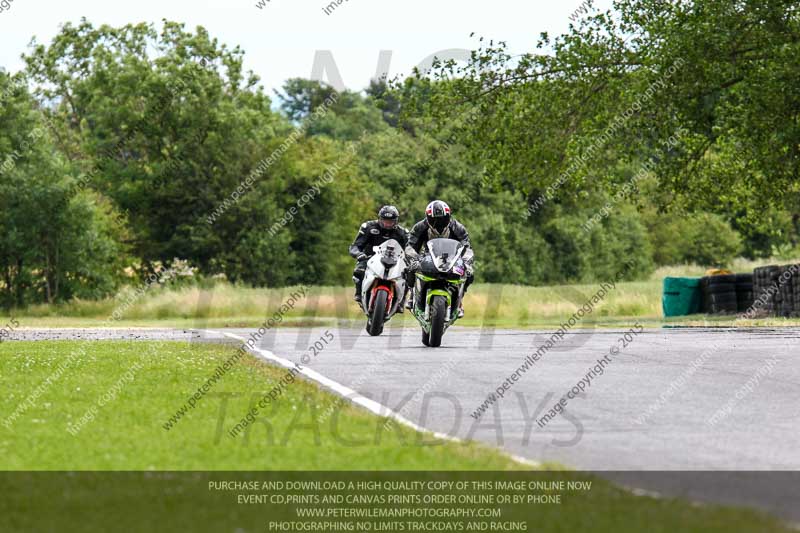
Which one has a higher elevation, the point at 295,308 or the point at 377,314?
the point at 377,314

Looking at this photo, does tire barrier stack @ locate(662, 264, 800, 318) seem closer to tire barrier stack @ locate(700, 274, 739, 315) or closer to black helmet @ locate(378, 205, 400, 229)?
tire barrier stack @ locate(700, 274, 739, 315)

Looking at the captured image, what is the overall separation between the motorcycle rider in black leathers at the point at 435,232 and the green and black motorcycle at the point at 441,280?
0.12 metres

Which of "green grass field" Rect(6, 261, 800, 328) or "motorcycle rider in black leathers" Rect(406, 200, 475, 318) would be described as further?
"green grass field" Rect(6, 261, 800, 328)

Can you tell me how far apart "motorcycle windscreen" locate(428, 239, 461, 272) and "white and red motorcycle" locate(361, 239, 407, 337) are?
923 millimetres

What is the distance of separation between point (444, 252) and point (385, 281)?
5.46ft

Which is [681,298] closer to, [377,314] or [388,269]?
[377,314]

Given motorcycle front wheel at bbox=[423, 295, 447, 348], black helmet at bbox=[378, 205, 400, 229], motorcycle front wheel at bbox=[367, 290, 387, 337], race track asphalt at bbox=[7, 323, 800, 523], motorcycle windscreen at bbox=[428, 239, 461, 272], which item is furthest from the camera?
motorcycle front wheel at bbox=[367, 290, 387, 337]

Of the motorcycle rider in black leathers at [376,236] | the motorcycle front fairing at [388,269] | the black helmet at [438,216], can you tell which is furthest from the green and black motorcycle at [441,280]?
the motorcycle rider in black leathers at [376,236]

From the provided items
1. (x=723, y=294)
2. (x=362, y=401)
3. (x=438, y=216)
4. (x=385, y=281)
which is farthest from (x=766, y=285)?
(x=362, y=401)

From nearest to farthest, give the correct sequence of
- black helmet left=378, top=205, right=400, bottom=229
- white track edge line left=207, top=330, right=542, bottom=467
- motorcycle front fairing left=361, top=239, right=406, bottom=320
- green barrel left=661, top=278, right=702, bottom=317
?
white track edge line left=207, top=330, right=542, bottom=467 → motorcycle front fairing left=361, top=239, right=406, bottom=320 → black helmet left=378, top=205, right=400, bottom=229 → green barrel left=661, top=278, right=702, bottom=317

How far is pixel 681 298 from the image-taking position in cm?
3747

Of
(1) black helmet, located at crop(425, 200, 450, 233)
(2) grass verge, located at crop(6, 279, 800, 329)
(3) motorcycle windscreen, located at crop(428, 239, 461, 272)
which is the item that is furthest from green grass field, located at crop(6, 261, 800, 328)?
(3) motorcycle windscreen, located at crop(428, 239, 461, 272)

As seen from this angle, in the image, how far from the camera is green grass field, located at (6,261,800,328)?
135 feet

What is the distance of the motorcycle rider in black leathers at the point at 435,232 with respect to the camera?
20.0m
